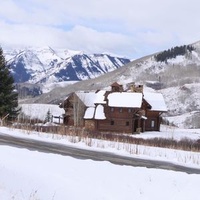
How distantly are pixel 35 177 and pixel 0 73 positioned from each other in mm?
38526

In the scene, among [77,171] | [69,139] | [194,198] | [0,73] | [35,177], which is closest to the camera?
[35,177]

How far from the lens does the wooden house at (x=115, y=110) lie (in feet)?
228

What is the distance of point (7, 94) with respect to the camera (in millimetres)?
47281

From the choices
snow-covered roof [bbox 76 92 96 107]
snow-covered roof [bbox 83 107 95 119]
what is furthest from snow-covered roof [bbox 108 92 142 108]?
snow-covered roof [bbox 76 92 96 107]

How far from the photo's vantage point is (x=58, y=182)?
37.5 ft

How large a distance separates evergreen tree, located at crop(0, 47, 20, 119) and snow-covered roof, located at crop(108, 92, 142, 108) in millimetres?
25038

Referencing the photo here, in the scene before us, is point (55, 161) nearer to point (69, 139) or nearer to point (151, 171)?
Answer: point (151, 171)

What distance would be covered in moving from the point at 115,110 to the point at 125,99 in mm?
2535

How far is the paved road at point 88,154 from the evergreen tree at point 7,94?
873 inches

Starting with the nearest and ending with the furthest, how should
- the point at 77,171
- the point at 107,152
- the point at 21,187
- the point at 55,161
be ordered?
1. the point at 21,187
2. the point at 77,171
3. the point at 55,161
4. the point at 107,152

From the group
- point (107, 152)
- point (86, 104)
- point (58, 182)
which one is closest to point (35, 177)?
point (58, 182)

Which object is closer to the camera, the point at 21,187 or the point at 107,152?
the point at 21,187

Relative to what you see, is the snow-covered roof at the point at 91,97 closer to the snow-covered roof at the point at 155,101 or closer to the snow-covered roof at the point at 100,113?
the snow-covered roof at the point at 100,113

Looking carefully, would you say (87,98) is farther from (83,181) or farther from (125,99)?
(83,181)
